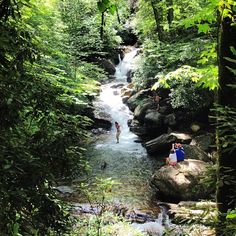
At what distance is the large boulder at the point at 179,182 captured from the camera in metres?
12.0

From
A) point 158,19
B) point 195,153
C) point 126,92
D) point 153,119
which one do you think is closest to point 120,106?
point 126,92

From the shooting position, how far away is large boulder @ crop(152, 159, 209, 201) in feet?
39.4

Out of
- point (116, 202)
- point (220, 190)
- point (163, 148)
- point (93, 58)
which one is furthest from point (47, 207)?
point (93, 58)

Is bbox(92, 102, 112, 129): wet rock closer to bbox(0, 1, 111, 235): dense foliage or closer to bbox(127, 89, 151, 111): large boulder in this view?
bbox(127, 89, 151, 111): large boulder

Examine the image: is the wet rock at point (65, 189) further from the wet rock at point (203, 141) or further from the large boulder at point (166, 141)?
the wet rock at point (203, 141)

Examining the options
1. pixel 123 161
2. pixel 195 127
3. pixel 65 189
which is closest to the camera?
pixel 65 189

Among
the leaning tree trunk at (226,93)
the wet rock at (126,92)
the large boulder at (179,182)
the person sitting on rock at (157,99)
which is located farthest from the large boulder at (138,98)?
the leaning tree trunk at (226,93)

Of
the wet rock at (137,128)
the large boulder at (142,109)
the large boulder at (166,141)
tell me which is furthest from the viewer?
the large boulder at (142,109)

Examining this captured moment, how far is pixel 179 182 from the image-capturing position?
12.1 m

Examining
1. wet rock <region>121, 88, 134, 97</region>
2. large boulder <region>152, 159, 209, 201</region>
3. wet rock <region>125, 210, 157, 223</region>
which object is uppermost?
wet rock <region>121, 88, 134, 97</region>

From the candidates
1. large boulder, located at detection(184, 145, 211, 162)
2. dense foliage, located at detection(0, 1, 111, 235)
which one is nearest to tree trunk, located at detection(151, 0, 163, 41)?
large boulder, located at detection(184, 145, 211, 162)

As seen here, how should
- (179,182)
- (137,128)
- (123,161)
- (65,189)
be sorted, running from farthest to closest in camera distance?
(137,128), (123,161), (65,189), (179,182)

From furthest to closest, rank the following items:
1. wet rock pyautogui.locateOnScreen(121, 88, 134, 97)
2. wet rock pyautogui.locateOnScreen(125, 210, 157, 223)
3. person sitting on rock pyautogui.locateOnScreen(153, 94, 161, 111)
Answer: wet rock pyautogui.locateOnScreen(121, 88, 134, 97) → person sitting on rock pyautogui.locateOnScreen(153, 94, 161, 111) → wet rock pyautogui.locateOnScreen(125, 210, 157, 223)

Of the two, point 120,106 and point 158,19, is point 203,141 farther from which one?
point 158,19
